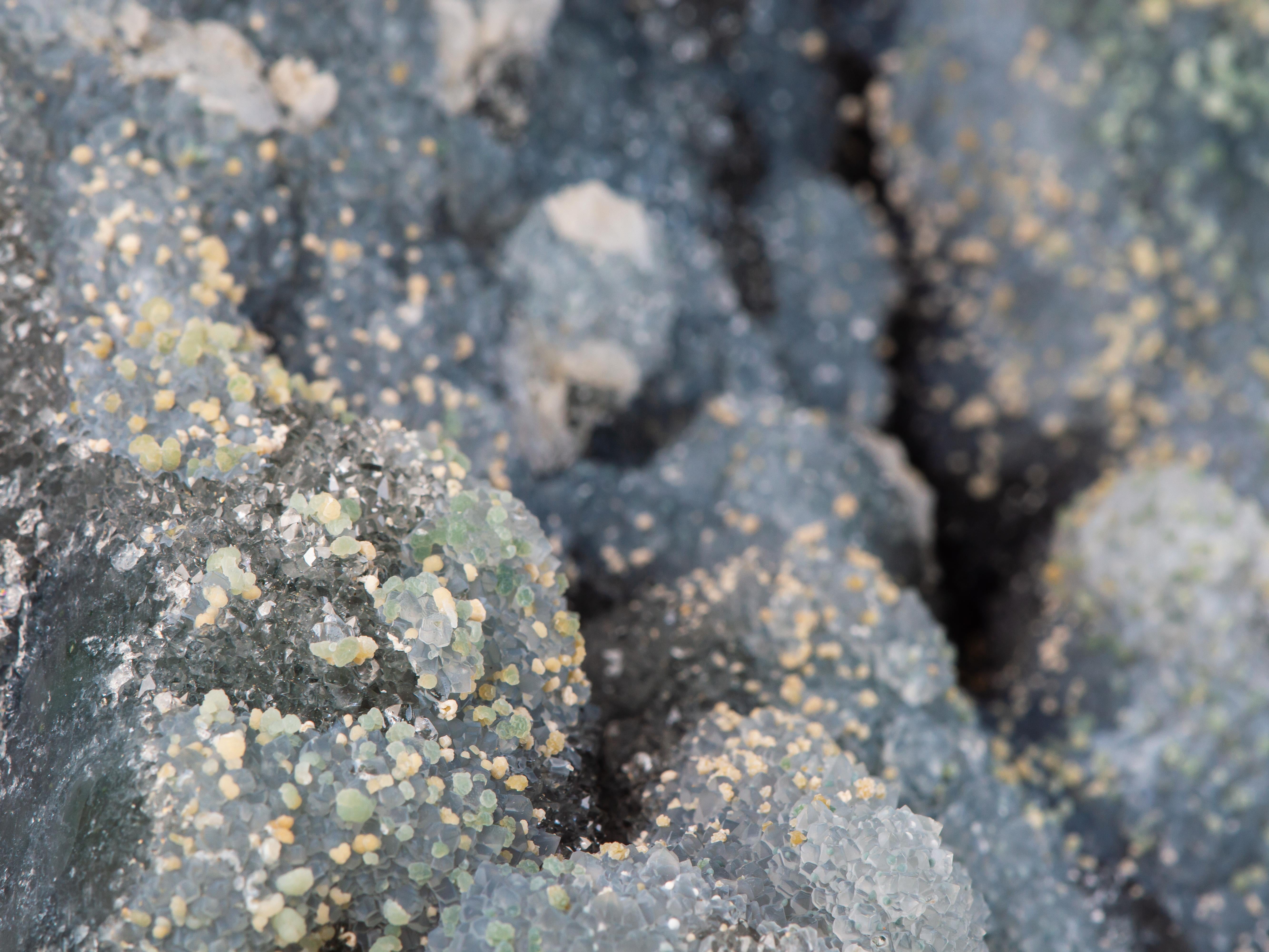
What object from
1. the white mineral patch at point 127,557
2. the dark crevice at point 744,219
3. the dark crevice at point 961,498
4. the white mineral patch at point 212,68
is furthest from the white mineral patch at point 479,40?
the white mineral patch at point 127,557

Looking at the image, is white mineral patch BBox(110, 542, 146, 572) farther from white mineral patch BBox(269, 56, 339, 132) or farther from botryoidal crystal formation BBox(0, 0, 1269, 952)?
white mineral patch BBox(269, 56, 339, 132)

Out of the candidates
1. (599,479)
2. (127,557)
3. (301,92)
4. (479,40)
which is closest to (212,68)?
(301,92)

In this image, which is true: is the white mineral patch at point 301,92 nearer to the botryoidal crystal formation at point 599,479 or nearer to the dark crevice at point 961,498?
the botryoidal crystal formation at point 599,479

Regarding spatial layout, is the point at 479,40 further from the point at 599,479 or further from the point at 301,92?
the point at 599,479

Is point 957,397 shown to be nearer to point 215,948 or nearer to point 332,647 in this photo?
point 332,647

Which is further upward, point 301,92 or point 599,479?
point 301,92

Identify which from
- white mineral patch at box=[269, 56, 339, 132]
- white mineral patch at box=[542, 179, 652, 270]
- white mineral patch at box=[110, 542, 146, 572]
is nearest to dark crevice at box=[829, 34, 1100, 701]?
white mineral patch at box=[542, 179, 652, 270]

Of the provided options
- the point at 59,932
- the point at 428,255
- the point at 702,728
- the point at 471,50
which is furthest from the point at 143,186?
the point at 702,728
